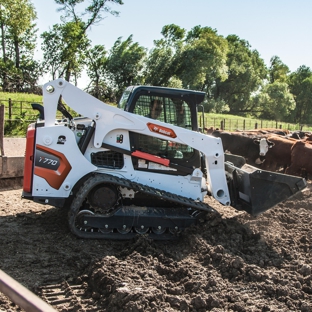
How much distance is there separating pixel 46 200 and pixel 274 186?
135 inches

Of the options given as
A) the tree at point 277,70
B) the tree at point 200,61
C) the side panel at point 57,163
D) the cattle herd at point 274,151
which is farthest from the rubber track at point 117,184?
the tree at point 277,70

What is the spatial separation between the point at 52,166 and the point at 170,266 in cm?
233

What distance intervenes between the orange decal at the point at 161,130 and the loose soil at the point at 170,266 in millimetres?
1373

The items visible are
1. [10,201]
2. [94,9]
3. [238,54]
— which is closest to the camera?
[10,201]

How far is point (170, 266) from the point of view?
551 cm

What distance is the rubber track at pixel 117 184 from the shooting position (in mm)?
6441

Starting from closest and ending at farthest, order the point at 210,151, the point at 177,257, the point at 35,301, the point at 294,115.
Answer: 1. the point at 35,301
2. the point at 177,257
3. the point at 210,151
4. the point at 294,115

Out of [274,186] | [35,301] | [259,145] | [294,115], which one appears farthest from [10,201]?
[294,115]

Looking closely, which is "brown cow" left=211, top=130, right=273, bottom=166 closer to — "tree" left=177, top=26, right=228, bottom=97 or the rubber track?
the rubber track

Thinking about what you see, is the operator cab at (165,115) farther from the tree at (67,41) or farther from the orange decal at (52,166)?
the tree at (67,41)

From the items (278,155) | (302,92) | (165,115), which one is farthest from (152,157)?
(302,92)

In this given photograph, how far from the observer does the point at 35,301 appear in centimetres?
167

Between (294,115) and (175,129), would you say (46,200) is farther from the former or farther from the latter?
(294,115)

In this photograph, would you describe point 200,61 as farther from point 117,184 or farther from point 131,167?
point 117,184
